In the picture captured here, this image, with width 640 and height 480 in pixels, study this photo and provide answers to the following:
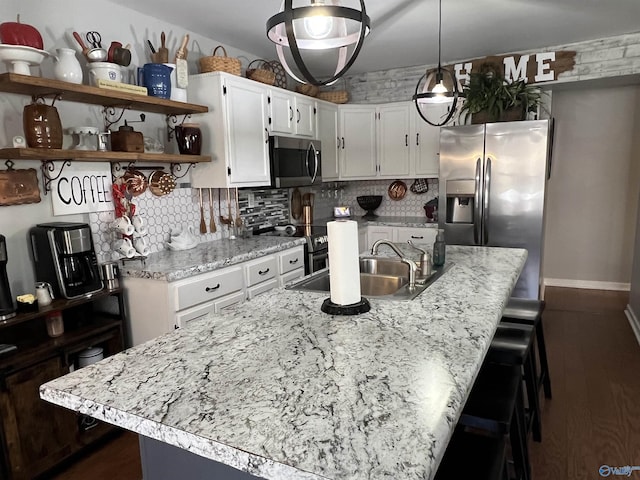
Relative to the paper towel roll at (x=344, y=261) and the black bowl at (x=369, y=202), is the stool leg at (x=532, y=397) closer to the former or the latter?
the paper towel roll at (x=344, y=261)

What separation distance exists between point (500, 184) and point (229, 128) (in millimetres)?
2346

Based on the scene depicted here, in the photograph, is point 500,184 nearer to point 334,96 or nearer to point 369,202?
point 369,202

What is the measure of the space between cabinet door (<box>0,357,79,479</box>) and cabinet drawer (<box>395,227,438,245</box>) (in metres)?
3.32

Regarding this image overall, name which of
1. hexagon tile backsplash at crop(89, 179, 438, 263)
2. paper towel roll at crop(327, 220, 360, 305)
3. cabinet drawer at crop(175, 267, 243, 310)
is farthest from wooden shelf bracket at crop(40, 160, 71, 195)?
paper towel roll at crop(327, 220, 360, 305)

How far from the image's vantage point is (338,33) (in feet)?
4.28

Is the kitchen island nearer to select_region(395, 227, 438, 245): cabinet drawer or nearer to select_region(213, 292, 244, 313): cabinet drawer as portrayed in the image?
select_region(213, 292, 244, 313): cabinet drawer

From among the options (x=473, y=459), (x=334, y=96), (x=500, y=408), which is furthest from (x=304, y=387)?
(x=334, y=96)

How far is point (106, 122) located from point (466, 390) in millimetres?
2678

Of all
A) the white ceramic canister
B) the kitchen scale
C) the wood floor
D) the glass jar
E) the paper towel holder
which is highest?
the kitchen scale

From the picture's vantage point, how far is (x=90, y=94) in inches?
93.7

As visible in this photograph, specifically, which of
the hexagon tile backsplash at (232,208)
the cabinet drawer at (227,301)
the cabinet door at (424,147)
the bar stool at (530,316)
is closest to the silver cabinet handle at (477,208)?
the cabinet door at (424,147)

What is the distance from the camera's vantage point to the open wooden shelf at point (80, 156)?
2.07 metres

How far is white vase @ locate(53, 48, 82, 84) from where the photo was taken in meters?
2.28

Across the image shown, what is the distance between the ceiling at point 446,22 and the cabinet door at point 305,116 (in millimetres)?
559
